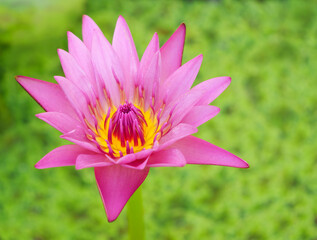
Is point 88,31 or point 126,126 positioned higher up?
point 88,31

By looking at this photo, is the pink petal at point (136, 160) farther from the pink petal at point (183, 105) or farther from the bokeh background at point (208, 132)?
the bokeh background at point (208, 132)

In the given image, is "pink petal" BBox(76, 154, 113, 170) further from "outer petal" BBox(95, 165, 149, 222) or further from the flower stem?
the flower stem

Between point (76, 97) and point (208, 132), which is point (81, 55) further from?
point (208, 132)

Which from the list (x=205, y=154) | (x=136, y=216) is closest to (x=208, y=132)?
(x=136, y=216)

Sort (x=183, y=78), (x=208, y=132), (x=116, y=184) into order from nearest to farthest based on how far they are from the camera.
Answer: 1. (x=116, y=184)
2. (x=183, y=78)
3. (x=208, y=132)

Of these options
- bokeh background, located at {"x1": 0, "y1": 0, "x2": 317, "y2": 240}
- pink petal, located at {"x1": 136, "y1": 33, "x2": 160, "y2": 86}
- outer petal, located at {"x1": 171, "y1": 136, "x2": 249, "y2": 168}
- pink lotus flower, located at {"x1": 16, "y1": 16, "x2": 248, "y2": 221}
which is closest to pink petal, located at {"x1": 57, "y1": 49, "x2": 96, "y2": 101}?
pink lotus flower, located at {"x1": 16, "y1": 16, "x2": 248, "y2": 221}

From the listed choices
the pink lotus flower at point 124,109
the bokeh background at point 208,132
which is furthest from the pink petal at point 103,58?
the bokeh background at point 208,132

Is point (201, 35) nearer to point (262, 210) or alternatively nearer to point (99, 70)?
point (262, 210)
